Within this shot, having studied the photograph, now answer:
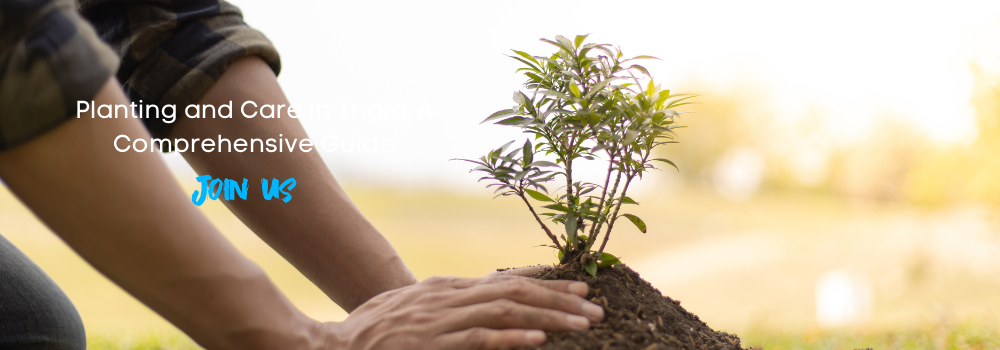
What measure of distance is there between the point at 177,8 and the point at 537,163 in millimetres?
1189

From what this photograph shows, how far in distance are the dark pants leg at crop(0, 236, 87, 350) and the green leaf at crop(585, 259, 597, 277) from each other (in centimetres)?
186

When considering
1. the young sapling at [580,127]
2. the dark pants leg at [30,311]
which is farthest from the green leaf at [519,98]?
the dark pants leg at [30,311]

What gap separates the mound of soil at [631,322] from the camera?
4.45 ft

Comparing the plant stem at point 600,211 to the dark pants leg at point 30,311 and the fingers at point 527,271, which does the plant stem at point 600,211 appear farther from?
the dark pants leg at point 30,311

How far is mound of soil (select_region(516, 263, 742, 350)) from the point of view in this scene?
1.36 metres

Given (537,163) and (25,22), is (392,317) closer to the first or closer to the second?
(537,163)

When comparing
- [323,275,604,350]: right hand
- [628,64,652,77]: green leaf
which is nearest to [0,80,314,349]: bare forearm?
[323,275,604,350]: right hand

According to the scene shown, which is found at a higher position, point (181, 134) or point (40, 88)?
point (181, 134)

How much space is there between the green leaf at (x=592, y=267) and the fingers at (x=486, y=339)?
29 cm

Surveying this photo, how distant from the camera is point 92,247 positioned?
3.62 ft

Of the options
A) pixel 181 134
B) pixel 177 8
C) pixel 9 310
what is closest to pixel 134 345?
pixel 9 310

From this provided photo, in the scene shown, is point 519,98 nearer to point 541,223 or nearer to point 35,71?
point 541,223

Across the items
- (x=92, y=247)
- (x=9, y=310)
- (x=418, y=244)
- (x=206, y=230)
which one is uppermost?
(x=418, y=244)

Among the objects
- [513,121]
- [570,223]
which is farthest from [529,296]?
[513,121]
